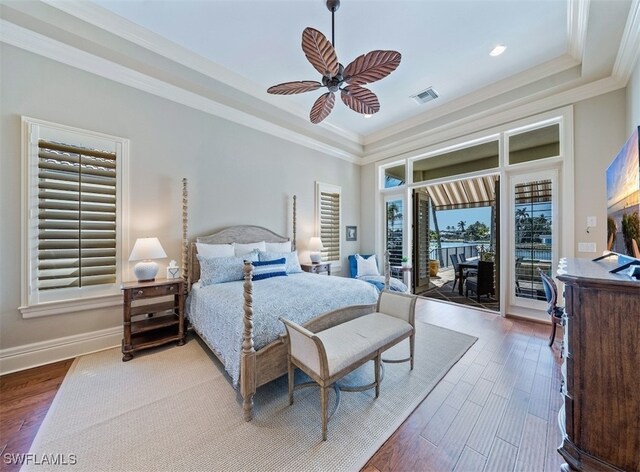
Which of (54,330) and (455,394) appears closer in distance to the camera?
(455,394)

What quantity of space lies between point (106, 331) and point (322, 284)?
8.59 feet

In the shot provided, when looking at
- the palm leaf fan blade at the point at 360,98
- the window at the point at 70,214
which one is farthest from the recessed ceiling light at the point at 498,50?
the window at the point at 70,214

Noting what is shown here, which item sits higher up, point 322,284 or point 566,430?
point 322,284

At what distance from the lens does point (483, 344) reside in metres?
2.94

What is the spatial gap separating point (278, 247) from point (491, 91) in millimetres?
4149

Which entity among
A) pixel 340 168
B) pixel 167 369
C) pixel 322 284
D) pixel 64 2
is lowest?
pixel 167 369

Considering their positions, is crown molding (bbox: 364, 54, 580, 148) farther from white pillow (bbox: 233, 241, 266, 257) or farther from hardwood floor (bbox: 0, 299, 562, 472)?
white pillow (bbox: 233, 241, 266, 257)

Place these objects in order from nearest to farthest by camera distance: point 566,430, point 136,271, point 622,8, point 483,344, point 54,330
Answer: point 566,430
point 622,8
point 54,330
point 136,271
point 483,344

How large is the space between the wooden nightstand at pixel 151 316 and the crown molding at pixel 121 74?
2488 millimetres

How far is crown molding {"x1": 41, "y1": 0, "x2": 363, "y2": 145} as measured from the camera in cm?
235

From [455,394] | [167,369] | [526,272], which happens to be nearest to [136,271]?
[167,369]

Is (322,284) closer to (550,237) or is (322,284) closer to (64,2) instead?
(550,237)

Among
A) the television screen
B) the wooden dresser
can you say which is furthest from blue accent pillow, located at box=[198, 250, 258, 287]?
the television screen

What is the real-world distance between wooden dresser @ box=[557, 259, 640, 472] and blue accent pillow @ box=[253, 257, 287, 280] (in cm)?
285
